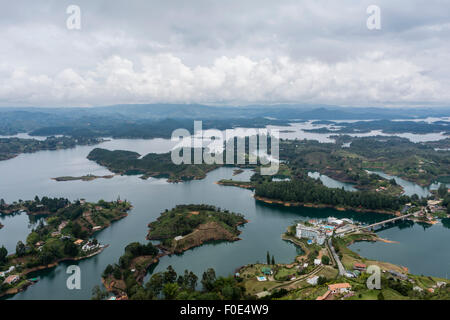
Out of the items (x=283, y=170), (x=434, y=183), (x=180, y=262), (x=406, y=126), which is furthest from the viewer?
(x=406, y=126)

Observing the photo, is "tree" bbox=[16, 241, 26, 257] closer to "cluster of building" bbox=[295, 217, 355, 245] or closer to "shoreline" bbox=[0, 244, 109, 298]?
"shoreline" bbox=[0, 244, 109, 298]

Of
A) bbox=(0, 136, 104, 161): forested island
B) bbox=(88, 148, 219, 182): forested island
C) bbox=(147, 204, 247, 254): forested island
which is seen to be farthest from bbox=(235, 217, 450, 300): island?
bbox=(0, 136, 104, 161): forested island

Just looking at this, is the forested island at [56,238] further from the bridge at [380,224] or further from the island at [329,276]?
the bridge at [380,224]

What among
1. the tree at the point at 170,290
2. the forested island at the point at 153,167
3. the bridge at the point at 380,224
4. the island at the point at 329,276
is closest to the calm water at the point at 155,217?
the bridge at the point at 380,224
